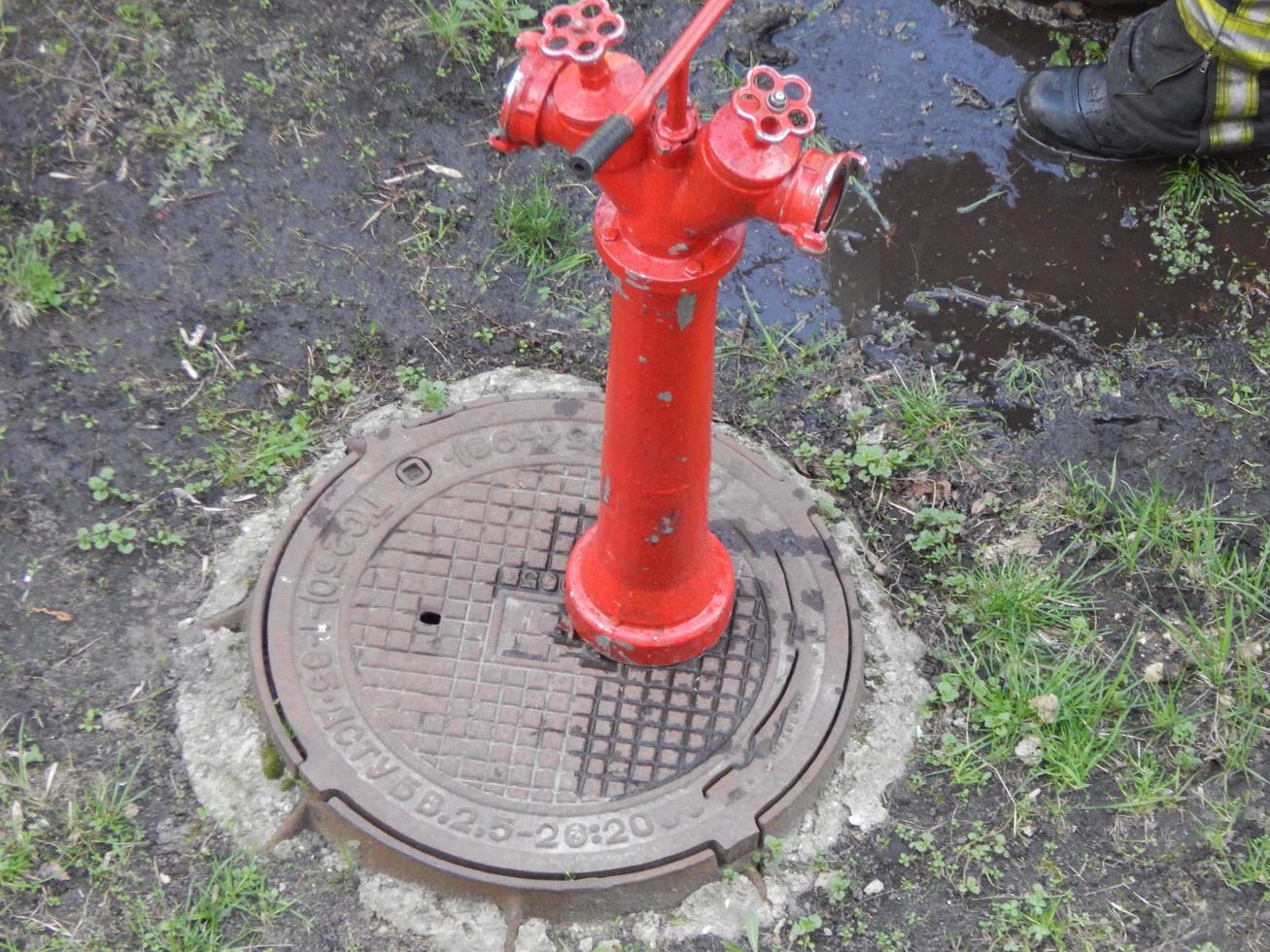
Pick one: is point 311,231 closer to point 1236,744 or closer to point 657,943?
point 657,943

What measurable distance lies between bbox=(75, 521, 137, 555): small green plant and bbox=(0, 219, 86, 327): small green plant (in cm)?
64

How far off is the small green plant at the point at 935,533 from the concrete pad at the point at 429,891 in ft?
0.45

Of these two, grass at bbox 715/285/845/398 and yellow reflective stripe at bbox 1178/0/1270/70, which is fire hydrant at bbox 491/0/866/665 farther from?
yellow reflective stripe at bbox 1178/0/1270/70

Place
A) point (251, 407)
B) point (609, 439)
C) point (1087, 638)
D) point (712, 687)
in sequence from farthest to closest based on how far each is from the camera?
point (251, 407)
point (1087, 638)
point (712, 687)
point (609, 439)

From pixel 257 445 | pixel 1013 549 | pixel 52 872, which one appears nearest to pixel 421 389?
pixel 257 445

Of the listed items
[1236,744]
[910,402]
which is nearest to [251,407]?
[910,402]

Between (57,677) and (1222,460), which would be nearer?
(57,677)

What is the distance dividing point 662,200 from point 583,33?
25cm

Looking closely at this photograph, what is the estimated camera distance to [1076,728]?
2.46m

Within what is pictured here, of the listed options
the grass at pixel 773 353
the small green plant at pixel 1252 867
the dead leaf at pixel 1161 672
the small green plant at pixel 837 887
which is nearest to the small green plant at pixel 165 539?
the grass at pixel 773 353

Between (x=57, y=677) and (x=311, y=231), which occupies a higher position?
(x=311, y=231)

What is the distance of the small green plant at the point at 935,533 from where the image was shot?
8.87ft

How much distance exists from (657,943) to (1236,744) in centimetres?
128

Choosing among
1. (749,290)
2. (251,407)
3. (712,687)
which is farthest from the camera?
(749,290)
